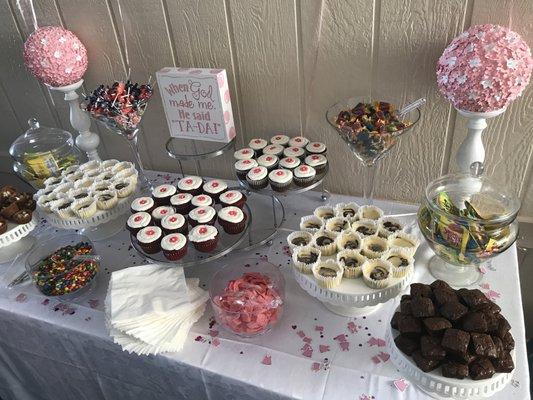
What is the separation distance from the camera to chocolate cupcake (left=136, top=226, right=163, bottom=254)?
3.45 ft

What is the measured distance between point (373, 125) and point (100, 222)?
0.76 meters

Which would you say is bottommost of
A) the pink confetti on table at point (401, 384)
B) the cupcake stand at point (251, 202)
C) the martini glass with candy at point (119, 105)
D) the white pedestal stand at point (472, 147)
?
the pink confetti on table at point (401, 384)

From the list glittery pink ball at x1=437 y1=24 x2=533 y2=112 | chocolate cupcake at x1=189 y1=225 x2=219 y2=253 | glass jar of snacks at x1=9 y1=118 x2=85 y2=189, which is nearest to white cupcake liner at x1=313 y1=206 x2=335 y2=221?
chocolate cupcake at x1=189 y1=225 x2=219 y2=253

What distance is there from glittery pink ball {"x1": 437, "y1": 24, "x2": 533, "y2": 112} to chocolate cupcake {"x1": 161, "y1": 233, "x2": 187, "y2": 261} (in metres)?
0.69

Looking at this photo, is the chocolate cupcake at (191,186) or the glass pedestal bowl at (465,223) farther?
the chocolate cupcake at (191,186)

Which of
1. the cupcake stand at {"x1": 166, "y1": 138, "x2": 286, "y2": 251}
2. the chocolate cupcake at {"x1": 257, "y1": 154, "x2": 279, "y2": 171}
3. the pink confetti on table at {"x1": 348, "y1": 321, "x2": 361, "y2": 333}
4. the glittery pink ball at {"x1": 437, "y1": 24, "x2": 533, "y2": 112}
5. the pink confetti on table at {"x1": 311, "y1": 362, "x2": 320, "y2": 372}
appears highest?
the glittery pink ball at {"x1": 437, "y1": 24, "x2": 533, "y2": 112}

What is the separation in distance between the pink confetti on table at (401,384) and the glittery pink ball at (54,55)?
1.18 meters

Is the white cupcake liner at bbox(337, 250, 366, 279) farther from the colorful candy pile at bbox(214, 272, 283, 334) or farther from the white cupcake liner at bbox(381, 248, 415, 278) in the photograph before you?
the colorful candy pile at bbox(214, 272, 283, 334)

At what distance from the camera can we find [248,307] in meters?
0.90

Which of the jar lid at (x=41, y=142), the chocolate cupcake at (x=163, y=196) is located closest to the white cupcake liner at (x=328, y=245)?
the chocolate cupcake at (x=163, y=196)

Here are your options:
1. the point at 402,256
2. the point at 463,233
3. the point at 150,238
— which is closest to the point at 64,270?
the point at 150,238

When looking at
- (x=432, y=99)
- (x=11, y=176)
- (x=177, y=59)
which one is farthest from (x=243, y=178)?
(x=11, y=176)

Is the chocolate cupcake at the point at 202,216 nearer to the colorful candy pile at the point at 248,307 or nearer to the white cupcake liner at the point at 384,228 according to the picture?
the colorful candy pile at the point at 248,307

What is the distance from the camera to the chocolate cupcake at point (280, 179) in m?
1.11
